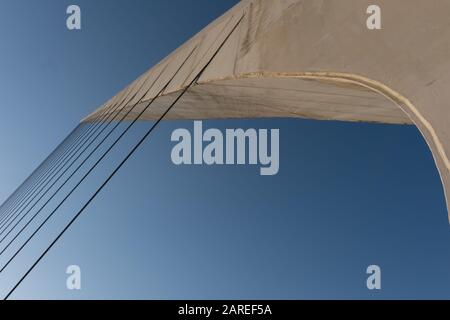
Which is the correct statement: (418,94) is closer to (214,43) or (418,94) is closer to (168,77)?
(214,43)

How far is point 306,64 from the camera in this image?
10.5ft

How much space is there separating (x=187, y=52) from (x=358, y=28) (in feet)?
10.3

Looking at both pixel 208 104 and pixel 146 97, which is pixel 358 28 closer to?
pixel 208 104

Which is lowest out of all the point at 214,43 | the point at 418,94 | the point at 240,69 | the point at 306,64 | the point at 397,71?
A: the point at 418,94

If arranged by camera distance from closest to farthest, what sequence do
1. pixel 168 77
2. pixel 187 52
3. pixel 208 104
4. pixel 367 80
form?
pixel 367 80 → pixel 187 52 → pixel 168 77 → pixel 208 104

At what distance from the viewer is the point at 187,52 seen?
18.5ft

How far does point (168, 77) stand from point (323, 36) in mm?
3427

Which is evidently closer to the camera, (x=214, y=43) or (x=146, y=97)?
(x=214, y=43)

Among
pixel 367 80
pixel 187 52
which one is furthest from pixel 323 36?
pixel 187 52

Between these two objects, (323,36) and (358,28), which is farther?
(323,36)
